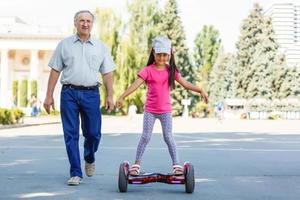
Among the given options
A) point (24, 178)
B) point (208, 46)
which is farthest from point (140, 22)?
point (24, 178)

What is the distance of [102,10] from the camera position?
2163 inches

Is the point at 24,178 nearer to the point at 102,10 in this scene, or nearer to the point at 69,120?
the point at 69,120

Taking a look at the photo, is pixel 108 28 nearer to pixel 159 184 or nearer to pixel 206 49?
pixel 206 49

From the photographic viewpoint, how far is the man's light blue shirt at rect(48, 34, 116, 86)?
21.7ft

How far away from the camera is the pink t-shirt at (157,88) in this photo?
6.27 meters

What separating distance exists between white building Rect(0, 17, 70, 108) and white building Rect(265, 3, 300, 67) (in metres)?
60.3

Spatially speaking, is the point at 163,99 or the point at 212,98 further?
the point at 212,98

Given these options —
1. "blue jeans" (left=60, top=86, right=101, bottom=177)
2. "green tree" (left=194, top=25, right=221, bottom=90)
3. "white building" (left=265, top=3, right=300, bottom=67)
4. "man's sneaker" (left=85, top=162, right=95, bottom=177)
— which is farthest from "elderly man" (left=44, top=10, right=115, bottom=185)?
"white building" (left=265, top=3, right=300, bottom=67)

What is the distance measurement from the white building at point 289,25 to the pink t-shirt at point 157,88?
11797 cm

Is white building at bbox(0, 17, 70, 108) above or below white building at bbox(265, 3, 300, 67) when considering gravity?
below

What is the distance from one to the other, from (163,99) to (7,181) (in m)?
2.06

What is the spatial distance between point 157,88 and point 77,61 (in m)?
1.01

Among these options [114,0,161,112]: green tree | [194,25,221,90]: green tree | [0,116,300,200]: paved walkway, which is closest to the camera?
[0,116,300,200]: paved walkway

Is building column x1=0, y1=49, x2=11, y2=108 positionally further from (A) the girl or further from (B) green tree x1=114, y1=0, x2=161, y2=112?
(A) the girl
